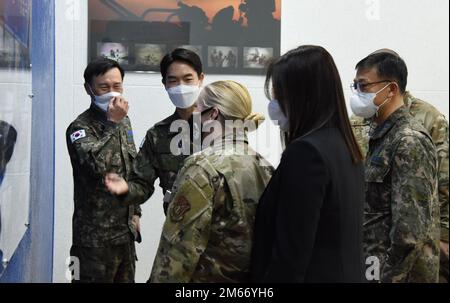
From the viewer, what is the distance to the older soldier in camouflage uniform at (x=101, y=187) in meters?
2.57

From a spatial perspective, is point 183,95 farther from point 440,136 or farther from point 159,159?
point 440,136

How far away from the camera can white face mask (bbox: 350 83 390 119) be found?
231 centimetres

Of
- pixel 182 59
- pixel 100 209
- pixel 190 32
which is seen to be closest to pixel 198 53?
pixel 190 32

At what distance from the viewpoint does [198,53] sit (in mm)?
3076

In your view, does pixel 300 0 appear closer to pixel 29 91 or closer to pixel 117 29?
pixel 117 29

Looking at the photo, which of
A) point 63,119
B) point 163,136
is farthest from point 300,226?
point 63,119

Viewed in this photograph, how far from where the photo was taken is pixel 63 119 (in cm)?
298

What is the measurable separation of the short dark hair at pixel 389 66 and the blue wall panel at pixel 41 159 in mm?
1307

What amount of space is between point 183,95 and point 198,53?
648mm

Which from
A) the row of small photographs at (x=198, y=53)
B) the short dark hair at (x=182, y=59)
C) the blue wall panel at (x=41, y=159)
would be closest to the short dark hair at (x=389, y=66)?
the short dark hair at (x=182, y=59)

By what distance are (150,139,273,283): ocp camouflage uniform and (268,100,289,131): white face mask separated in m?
0.13

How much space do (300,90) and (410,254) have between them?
2.71 ft

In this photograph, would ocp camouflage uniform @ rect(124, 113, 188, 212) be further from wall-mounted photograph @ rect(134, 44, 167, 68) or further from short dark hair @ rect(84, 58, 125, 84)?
wall-mounted photograph @ rect(134, 44, 167, 68)

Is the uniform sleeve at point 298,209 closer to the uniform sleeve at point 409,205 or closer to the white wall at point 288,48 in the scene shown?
the uniform sleeve at point 409,205
